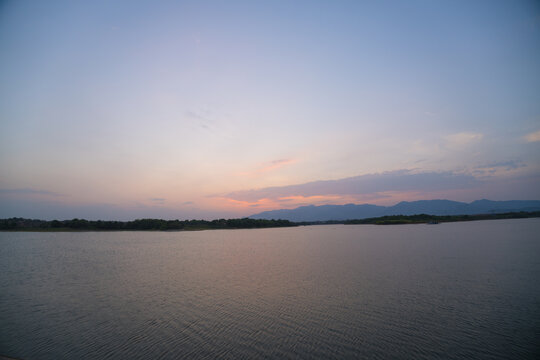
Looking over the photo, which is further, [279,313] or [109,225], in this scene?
[109,225]

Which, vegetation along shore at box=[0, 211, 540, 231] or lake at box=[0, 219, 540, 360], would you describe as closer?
lake at box=[0, 219, 540, 360]

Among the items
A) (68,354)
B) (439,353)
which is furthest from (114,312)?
(439,353)

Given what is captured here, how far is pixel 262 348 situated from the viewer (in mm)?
10094

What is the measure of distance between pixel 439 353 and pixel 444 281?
41.5 feet

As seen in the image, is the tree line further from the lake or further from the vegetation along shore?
the lake

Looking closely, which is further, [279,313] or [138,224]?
[138,224]

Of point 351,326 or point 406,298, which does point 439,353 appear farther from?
point 406,298

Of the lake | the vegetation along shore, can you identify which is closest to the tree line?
the vegetation along shore

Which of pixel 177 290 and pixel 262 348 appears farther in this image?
pixel 177 290

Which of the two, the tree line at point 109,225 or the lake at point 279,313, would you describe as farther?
the tree line at point 109,225

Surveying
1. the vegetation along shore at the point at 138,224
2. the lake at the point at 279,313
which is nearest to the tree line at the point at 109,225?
the vegetation along shore at the point at 138,224

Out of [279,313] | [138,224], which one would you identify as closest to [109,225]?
[138,224]

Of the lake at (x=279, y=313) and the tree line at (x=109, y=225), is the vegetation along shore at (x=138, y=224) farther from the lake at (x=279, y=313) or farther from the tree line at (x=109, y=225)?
the lake at (x=279, y=313)

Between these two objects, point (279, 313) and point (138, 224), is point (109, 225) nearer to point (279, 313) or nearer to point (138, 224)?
point (138, 224)
